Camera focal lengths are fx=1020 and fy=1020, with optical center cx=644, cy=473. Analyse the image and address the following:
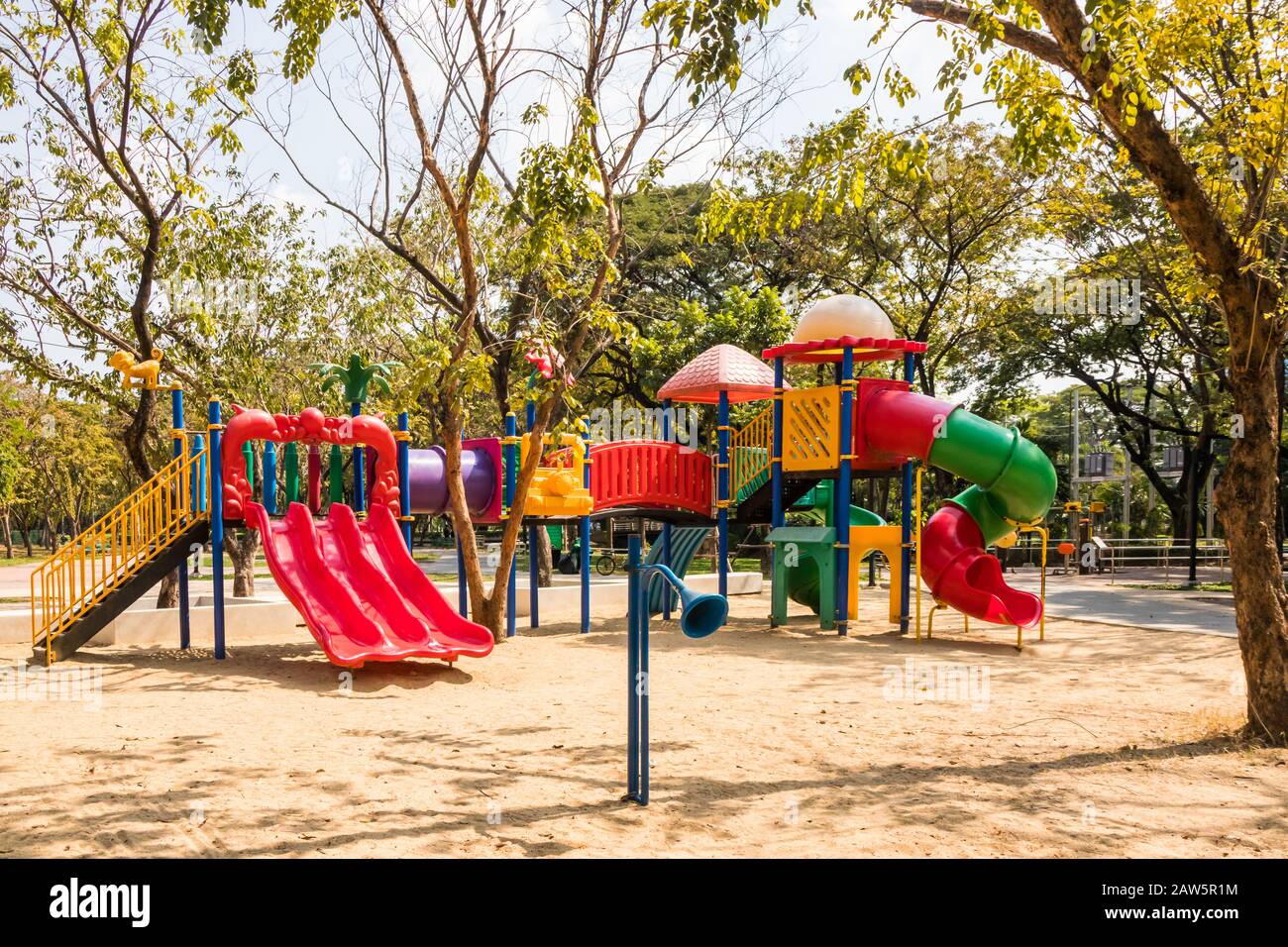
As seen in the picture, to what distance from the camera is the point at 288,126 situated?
11516 millimetres

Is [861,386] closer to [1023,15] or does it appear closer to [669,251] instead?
[1023,15]

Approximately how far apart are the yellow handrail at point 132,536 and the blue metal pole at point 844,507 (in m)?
8.24

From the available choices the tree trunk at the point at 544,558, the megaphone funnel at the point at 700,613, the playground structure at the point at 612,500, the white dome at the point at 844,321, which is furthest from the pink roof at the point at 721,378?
the megaphone funnel at the point at 700,613

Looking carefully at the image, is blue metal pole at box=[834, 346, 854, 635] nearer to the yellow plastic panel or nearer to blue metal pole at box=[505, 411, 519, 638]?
the yellow plastic panel

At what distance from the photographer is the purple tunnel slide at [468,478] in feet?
42.7

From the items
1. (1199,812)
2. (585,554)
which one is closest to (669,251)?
(585,554)

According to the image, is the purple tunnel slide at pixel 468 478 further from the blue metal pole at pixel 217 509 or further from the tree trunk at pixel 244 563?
the tree trunk at pixel 244 563

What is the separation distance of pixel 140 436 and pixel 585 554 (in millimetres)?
6126

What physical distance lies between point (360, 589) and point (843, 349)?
775 centimetres

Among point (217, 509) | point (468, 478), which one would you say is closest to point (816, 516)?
point (468, 478)

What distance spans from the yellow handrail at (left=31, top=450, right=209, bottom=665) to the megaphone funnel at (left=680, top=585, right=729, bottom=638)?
8.09m

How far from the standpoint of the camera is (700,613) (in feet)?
16.2

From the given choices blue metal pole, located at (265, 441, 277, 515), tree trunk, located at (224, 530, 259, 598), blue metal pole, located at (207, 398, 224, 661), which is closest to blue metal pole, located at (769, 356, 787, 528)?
blue metal pole, located at (265, 441, 277, 515)

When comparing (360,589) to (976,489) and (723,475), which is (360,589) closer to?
(723,475)
